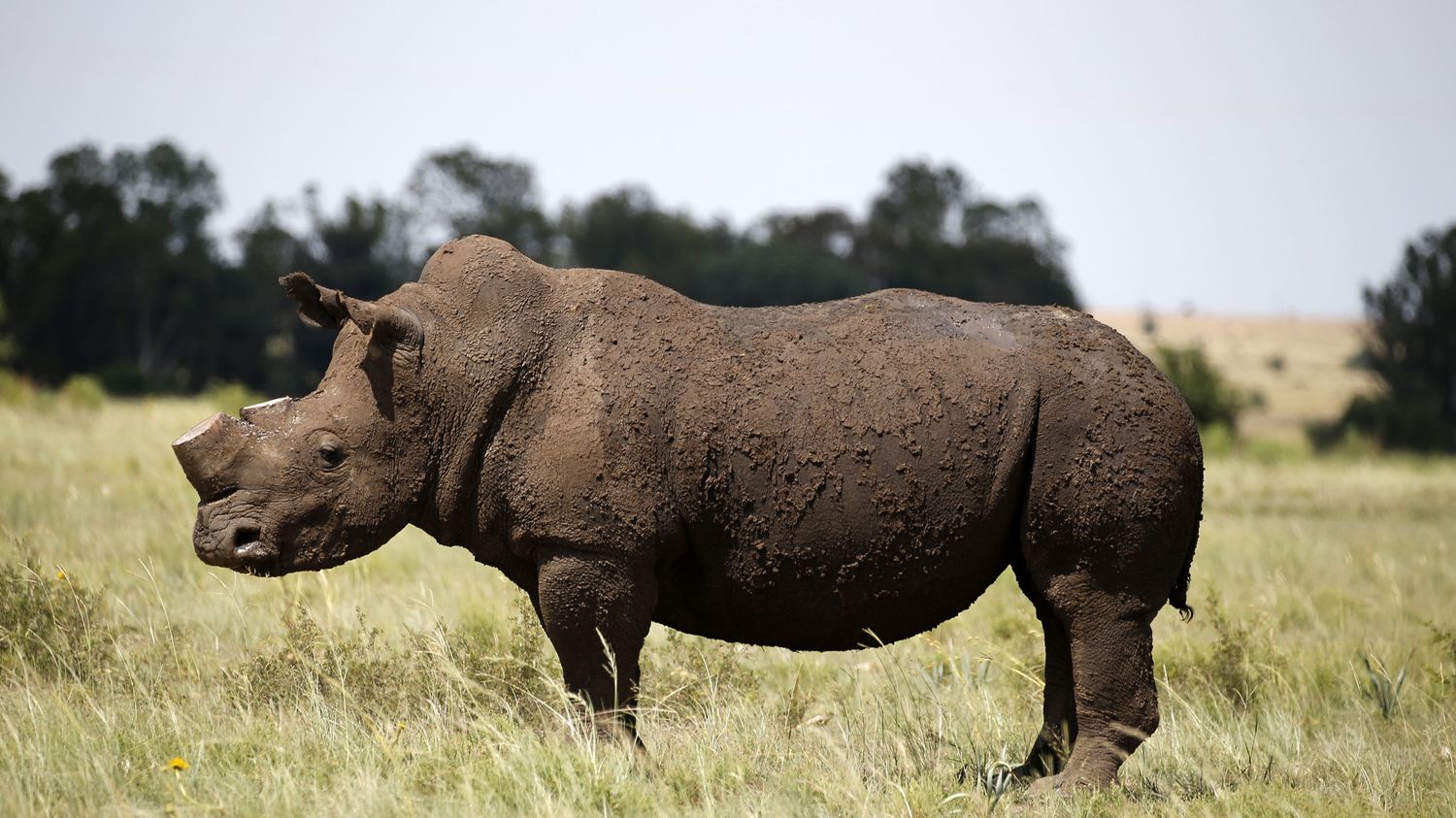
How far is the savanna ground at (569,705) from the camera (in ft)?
16.0

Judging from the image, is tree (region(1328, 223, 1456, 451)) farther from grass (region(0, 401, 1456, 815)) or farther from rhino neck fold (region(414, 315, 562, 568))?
rhino neck fold (region(414, 315, 562, 568))

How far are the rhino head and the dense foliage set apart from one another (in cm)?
4686

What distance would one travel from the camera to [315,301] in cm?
518

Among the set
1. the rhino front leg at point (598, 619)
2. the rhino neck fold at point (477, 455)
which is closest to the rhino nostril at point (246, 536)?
the rhino neck fold at point (477, 455)

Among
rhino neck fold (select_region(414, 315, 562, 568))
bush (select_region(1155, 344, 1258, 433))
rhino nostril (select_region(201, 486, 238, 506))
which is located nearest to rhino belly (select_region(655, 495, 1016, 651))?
rhino neck fold (select_region(414, 315, 562, 568))

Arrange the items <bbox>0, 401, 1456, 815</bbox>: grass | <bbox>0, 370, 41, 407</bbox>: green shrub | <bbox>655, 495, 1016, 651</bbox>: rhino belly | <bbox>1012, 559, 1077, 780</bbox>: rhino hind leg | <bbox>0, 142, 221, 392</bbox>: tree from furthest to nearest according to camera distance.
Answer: <bbox>0, 142, 221, 392</bbox>: tree
<bbox>0, 370, 41, 407</bbox>: green shrub
<bbox>1012, 559, 1077, 780</bbox>: rhino hind leg
<bbox>655, 495, 1016, 651</bbox>: rhino belly
<bbox>0, 401, 1456, 815</bbox>: grass

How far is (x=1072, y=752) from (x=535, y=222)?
5912cm

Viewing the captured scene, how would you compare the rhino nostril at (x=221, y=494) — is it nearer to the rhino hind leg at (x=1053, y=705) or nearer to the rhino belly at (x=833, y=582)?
the rhino belly at (x=833, y=582)

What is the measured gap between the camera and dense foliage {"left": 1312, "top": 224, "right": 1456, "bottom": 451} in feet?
159

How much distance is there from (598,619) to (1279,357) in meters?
90.8

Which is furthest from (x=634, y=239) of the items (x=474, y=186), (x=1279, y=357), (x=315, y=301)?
(x=315, y=301)

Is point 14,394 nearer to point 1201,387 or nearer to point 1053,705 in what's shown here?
point 1053,705

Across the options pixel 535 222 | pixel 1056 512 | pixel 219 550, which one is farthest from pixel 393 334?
pixel 535 222

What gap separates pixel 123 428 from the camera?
18.6 metres
